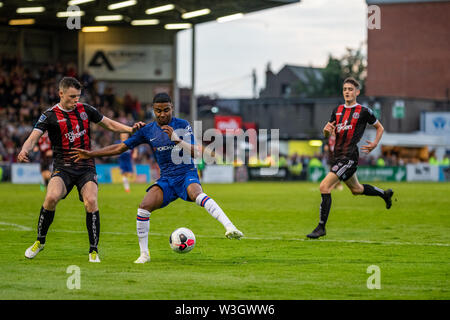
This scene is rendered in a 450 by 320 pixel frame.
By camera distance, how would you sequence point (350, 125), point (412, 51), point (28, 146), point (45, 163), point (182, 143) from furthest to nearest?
point (412, 51) → point (45, 163) → point (350, 125) → point (28, 146) → point (182, 143)

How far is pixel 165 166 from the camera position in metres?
9.90

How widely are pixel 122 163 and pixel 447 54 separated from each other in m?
46.7

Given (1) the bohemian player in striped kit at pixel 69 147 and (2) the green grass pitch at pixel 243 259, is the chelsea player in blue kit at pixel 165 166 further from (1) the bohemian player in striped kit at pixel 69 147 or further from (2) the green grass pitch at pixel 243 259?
(2) the green grass pitch at pixel 243 259

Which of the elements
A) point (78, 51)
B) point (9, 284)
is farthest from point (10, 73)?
point (9, 284)

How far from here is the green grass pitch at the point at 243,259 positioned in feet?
24.6

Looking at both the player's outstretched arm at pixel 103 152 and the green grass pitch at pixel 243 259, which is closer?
the green grass pitch at pixel 243 259

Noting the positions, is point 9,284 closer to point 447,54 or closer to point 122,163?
point 122,163

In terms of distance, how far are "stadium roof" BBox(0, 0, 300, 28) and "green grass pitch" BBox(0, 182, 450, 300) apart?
2256 centimetres

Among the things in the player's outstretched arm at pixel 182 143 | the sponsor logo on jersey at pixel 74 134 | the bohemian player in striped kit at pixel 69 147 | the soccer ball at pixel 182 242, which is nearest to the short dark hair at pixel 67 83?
the bohemian player in striped kit at pixel 69 147

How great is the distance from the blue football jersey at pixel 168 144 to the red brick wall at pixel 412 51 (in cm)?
6163

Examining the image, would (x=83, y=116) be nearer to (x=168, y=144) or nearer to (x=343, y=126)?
(x=168, y=144)

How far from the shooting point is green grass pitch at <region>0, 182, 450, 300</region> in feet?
24.6

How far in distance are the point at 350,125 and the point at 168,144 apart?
4.17 meters

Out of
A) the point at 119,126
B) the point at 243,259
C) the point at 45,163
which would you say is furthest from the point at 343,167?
the point at 45,163
